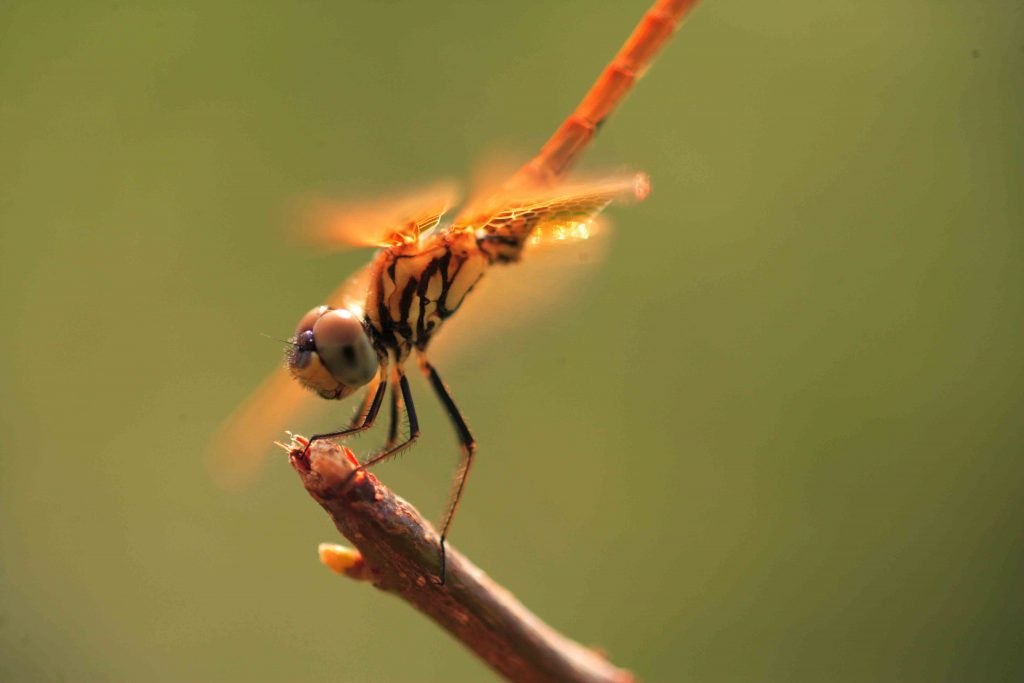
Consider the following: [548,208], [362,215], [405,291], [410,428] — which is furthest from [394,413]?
[548,208]

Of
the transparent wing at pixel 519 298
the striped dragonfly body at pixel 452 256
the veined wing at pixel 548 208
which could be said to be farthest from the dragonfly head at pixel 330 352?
the transparent wing at pixel 519 298

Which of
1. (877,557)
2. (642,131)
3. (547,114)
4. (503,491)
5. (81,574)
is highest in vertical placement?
(547,114)

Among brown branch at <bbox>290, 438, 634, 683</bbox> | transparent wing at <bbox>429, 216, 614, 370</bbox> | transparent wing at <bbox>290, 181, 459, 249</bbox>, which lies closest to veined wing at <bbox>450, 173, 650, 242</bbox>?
transparent wing at <bbox>290, 181, 459, 249</bbox>

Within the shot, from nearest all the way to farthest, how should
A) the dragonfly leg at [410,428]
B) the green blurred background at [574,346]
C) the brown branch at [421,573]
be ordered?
the brown branch at [421,573] → the dragonfly leg at [410,428] → the green blurred background at [574,346]

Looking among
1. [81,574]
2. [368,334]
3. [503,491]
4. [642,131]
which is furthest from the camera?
[642,131]

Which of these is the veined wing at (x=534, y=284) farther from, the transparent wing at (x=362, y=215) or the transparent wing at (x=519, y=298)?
the transparent wing at (x=362, y=215)

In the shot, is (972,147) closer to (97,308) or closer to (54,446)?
(97,308)

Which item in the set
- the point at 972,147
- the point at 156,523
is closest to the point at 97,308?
the point at 156,523
